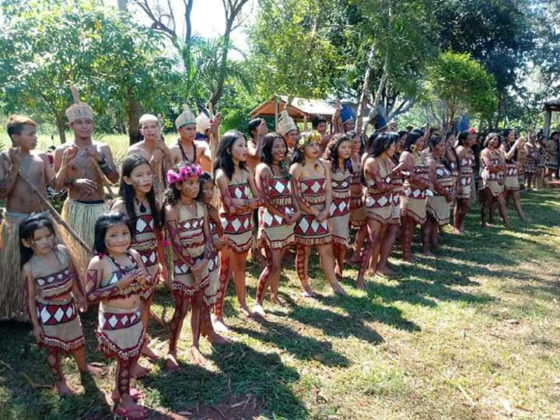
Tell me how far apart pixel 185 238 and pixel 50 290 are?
36.6 inches

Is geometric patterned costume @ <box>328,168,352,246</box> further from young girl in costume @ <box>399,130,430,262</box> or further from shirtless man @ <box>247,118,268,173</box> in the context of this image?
young girl in costume @ <box>399,130,430,262</box>

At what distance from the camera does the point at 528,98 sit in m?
30.5

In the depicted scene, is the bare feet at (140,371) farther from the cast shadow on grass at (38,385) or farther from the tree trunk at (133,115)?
the tree trunk at (133,115)

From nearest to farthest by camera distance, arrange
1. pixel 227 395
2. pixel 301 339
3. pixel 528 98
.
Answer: pixel 227 395 < pixel 301 339 < pixel 528 98

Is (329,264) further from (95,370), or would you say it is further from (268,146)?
(95,370)

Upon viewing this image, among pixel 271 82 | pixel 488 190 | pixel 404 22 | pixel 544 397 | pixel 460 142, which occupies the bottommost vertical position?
pixel 544 397

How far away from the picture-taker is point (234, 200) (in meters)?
4.00

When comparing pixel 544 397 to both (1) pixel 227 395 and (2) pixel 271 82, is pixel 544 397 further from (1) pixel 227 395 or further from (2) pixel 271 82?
(2) pixel 271 82

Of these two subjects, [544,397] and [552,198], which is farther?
[552,198]

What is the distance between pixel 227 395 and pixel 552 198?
11557 millimetres

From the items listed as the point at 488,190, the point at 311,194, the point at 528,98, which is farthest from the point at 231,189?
the point at 528,98

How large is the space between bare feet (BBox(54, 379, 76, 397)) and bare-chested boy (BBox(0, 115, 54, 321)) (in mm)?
1101

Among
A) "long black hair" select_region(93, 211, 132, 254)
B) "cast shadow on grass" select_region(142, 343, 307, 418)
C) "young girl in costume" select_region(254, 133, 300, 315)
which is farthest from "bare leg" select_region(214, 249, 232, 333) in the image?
"long black hair" select_region(93, 211, 132, 254)

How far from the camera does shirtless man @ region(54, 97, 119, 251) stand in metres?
3.78
